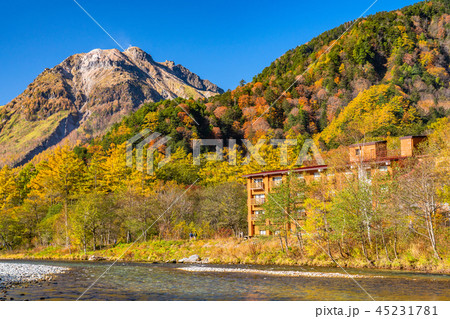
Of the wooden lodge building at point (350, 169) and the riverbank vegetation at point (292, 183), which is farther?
the wooden lodge building at point (350, 169)

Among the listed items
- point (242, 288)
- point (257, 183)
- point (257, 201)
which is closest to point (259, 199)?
point (257, 201)

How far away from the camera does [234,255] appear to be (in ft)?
147

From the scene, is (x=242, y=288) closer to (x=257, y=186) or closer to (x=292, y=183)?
Result: (x=292, y=183)

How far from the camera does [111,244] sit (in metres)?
60.4

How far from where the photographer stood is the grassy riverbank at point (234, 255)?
108ft

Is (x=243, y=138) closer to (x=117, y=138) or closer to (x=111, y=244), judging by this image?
(x=117, y=138)

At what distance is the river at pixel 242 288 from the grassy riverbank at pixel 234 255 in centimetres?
379

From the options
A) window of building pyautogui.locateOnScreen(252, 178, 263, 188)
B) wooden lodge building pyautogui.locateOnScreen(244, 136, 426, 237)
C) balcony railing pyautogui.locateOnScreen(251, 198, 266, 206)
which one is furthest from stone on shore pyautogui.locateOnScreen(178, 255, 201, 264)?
window of building pyautogui.locateOnScreen(252, 178, 263, 188)

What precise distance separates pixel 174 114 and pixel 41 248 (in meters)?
59.5

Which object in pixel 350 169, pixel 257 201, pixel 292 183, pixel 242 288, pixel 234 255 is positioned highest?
pixel 350 169

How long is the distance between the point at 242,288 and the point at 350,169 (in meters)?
30.2

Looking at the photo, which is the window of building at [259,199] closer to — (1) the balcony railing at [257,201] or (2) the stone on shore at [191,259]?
(1) the balcony railing at [257,201]

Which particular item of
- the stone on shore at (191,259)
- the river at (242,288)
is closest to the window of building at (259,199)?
the stone on shore at (191,259)
